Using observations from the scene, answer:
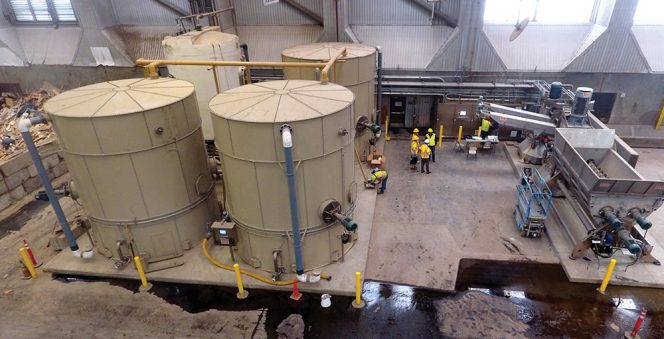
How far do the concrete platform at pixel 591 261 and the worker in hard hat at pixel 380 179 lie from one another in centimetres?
481

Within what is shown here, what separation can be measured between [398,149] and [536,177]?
5852mm

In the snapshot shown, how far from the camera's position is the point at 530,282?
8.95 metres

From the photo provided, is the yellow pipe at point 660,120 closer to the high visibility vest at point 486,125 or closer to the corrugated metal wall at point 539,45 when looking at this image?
the corrugated metal wall at point 539,45

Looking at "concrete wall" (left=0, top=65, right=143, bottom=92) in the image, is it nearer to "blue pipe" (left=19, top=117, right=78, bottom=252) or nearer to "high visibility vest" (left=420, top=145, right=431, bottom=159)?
"blue pipe" (left=19, top=117, right=78, bottom=252)

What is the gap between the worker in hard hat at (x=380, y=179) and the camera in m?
12.1

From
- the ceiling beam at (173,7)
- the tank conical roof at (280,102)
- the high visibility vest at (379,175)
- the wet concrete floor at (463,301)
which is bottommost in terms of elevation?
the wet concrete floor at (463,301)

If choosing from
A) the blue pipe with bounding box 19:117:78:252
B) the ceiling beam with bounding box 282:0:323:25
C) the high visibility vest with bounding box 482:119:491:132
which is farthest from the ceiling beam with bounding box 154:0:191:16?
the high visibility vest with bounding box 482:119:491:132

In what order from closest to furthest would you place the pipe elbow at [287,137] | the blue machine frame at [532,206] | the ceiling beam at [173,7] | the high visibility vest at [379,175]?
the pipe elbow at [287,137] → the blue machine frame at [532,206] → the high visibility vest at [379,175] → the ceiling beam at [173,7]

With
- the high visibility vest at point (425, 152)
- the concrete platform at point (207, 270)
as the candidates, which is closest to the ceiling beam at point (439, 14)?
the high visibility vest at point (425, 152)

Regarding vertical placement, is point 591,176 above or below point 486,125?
above

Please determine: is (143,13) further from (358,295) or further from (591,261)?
(591,261)

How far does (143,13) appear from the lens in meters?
18.4

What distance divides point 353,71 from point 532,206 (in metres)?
6.94

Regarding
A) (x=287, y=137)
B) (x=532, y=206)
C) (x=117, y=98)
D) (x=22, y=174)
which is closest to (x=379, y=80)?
(x=532, y=206)
